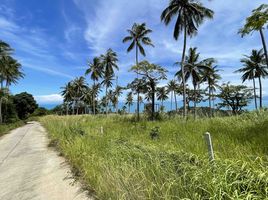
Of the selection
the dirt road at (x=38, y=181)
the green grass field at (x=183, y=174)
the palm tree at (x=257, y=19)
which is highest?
the palm tree at (x=257, y=19)

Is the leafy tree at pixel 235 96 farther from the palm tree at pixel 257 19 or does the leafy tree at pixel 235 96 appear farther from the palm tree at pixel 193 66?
the palm tree at pixel 257 19

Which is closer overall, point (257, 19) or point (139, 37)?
point (257, 19)

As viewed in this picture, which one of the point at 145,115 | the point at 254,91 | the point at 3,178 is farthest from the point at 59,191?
the point at 254,91

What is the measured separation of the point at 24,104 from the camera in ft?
237

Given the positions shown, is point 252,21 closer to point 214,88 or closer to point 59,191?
point 59,191

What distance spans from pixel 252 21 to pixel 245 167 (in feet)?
13.2

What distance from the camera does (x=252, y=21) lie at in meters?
6.41

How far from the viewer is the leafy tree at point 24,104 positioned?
235 feet

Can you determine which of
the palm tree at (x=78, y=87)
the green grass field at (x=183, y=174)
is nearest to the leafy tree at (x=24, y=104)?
the palm tree at (x=78, y=87)

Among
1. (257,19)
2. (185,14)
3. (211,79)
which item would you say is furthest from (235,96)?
(257,19)

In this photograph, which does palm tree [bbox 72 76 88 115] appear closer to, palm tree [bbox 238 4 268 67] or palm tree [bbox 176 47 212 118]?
palm tree [bbox 176 47 212 118]

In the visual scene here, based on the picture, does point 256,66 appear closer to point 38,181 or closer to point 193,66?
point 193,66

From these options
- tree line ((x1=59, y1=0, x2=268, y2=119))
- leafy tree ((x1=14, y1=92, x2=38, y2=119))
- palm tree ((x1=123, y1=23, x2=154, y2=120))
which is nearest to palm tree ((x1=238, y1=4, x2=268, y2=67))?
tree line ((x1=59, y1=0, x2=268, y2=119))

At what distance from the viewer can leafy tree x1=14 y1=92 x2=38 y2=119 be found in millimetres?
71500
